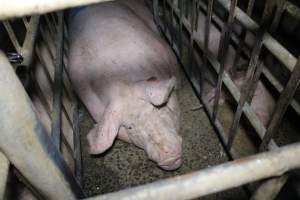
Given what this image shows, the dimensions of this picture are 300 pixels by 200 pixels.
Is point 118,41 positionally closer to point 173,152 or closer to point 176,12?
point 176,12

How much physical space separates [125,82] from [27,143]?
1.42 m

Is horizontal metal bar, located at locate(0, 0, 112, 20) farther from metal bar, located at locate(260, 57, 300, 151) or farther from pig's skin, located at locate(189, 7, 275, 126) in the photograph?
pig's skin, located at locate(189, 7, 275, 126)

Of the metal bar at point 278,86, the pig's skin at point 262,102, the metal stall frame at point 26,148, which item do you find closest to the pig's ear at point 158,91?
the pig's skin at point 262,102

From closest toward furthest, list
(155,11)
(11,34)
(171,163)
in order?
1. (11,34)
2. (171,163)
3. (155,11)

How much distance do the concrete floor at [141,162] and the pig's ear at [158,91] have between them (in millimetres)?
423

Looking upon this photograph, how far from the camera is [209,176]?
24.1 inches

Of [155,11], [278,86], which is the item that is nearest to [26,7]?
[278,86]

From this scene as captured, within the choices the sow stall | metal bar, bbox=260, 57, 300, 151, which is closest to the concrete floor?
the sow stall

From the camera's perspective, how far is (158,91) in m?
2.01

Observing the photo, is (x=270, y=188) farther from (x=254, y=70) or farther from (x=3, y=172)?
(x=254, y=70)

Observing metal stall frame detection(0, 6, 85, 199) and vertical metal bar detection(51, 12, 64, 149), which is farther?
vertical metal bar detection(51, 12, 64, 149)

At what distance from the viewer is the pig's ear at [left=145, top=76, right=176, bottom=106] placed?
199 cm

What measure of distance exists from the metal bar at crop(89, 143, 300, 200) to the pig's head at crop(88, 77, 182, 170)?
1307 millimetres

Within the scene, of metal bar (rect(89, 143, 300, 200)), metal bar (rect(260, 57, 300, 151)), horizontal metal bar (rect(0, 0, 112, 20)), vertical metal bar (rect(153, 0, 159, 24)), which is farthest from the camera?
vertical metal bar (rect(153, 0, 159, 24))
